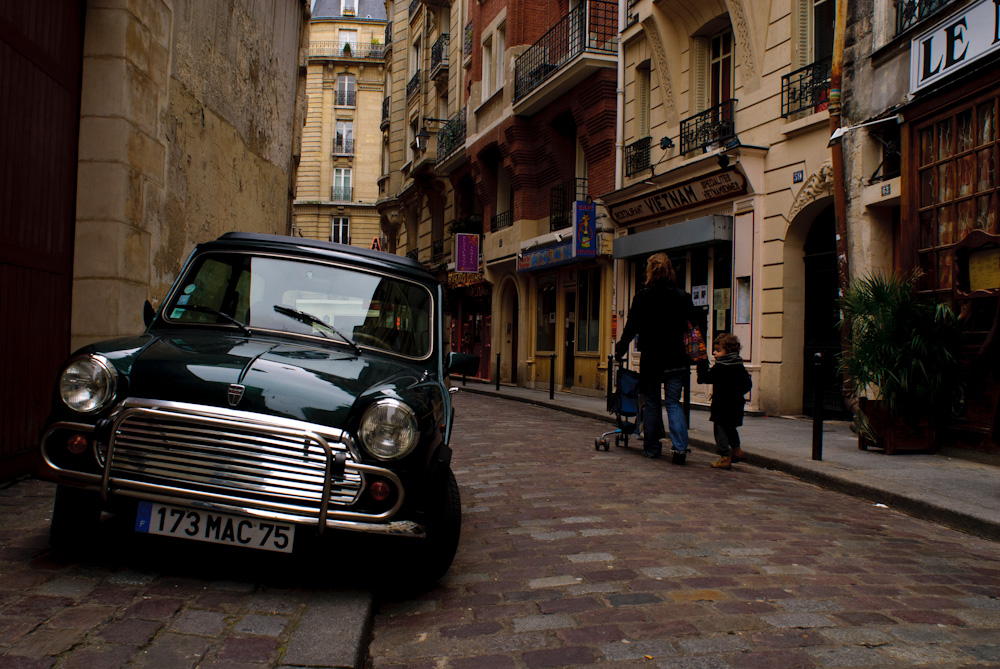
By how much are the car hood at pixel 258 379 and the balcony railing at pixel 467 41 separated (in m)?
25.6

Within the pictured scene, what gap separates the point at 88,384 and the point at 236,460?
0.72 m

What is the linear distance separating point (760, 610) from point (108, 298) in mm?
5350

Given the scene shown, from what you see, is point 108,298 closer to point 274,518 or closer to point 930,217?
point 274,518

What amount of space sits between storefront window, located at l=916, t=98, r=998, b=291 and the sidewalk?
205cm

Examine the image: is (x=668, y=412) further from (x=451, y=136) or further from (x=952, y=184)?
(x=451, y=136)

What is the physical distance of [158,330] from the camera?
415cm

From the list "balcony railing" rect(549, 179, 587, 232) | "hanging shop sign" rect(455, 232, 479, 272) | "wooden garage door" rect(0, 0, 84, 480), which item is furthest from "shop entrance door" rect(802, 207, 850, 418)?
"hanging shop sign" rect(455, 232, 479, 272)

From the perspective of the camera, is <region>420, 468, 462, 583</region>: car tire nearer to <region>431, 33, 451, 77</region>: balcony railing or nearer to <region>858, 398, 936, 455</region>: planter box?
<region>858, 398, 936, 455</region>: planter box

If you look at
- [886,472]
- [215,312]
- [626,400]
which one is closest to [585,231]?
[626,400]

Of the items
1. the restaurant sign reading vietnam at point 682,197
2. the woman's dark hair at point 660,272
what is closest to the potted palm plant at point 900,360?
the woman's dark hair at point 660,272

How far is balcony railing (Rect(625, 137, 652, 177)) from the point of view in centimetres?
1680

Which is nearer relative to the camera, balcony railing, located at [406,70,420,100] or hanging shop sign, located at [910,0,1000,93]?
hanging shop sign, located at [910,0,1000,93]

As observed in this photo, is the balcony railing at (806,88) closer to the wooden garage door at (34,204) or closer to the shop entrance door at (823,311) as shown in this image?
the shop entrance door at (823,311)

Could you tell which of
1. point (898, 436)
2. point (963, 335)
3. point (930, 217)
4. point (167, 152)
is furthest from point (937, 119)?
point (167, 152)
